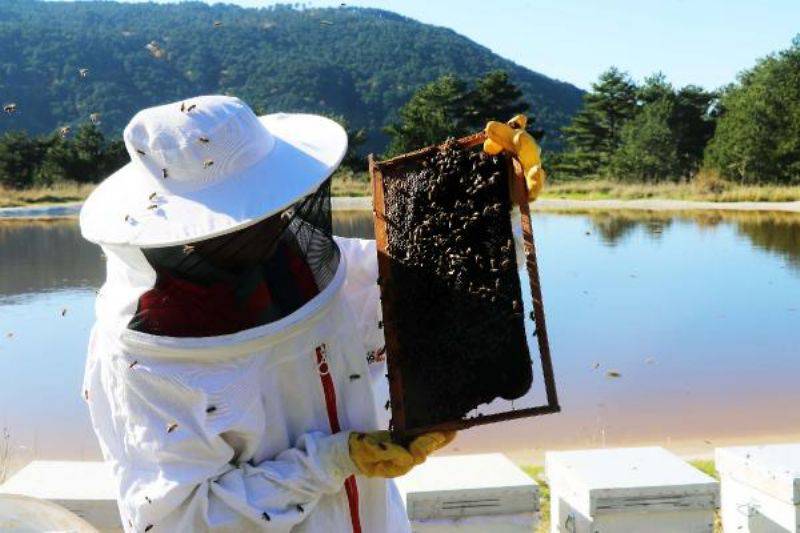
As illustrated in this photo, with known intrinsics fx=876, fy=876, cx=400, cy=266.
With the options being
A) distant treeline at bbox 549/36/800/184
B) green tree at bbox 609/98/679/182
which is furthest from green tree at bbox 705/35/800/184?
green tree at bbox 609/98/679/182

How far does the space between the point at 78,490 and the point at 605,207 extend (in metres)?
31.7

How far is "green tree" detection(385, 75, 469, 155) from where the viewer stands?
118ft

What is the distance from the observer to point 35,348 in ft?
36.5

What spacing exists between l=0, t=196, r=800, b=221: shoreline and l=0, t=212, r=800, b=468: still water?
8483mm

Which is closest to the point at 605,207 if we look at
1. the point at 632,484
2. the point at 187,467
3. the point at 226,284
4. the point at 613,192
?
the point at 613,192

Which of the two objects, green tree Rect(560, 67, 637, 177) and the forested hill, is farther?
the forested hill

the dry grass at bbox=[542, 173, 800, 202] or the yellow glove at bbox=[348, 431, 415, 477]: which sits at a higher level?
the yellow glove at bbox=[348, 431, 415, 477]

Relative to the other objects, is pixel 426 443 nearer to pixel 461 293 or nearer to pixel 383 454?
pixel 383 454

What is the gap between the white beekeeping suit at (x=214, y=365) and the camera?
175cm

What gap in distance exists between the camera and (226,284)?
1.83m

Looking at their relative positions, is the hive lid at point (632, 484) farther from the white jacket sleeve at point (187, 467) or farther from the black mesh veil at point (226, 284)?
the black mesh veil at point (226, 284)

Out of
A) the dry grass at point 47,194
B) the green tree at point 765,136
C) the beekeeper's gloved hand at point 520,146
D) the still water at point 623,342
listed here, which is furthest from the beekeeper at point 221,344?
the green tree at point 765,136

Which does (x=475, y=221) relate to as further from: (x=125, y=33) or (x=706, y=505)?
(x=125, y=33)

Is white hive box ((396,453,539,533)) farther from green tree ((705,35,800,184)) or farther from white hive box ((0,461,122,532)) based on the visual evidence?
green tree ((705,35,800,184))
